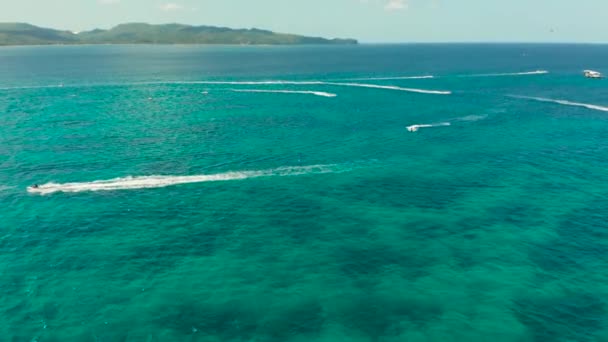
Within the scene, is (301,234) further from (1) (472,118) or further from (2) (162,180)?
(1) (472,118)

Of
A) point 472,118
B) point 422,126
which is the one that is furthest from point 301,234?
point 472,118

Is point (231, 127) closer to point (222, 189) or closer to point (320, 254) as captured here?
point (222, 189)

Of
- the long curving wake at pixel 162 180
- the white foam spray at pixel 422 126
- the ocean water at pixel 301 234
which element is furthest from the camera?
the white foam spray at pixel 422 126

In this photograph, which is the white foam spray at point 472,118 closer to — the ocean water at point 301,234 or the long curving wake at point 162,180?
the ocean water at point 301,234

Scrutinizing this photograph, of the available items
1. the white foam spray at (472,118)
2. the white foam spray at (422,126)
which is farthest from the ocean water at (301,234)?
the white foam spray at (472,118)

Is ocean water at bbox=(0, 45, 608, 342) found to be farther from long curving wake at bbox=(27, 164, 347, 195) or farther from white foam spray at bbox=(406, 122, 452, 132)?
white foam spray at bbox=(406, 122, 452, 132)

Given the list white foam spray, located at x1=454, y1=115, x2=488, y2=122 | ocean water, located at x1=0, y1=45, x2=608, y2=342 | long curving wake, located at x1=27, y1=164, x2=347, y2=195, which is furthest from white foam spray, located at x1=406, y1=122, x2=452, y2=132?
long curving wake, located at x1=27, y1=164, x2=347, y2=195
